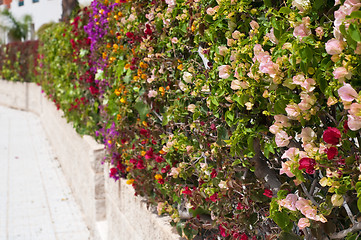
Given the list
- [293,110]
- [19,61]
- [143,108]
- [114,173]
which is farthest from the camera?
[19,61]

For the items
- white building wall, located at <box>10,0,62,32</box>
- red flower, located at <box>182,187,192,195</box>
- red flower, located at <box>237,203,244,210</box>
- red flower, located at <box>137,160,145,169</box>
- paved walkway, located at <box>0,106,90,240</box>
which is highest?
white building wall, located at <box>10,0,62,32</box>

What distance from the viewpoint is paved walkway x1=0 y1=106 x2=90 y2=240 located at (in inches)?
242

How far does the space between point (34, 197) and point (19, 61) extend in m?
12.4

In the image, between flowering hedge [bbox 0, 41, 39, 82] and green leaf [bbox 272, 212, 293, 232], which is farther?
flowering hedge [bbox 0, 41, 39, 82]

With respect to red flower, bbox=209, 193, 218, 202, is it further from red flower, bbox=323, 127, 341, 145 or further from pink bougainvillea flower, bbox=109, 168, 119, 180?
pink bougainvillea flower, bbox=109, 168, 119, 180

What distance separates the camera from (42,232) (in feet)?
20.0

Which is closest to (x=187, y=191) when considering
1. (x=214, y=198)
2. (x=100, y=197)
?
(x=214, y=198)

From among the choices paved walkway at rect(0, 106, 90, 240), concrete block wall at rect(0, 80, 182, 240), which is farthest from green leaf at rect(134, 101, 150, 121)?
paved walkway at rect(0, 106, 90, 240)

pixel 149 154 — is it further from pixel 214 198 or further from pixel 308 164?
pixel 308 164

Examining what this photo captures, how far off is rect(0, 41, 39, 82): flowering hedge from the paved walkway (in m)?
5.00

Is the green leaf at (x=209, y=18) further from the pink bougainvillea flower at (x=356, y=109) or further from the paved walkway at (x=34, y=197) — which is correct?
the paved walkway at (x=34, y=197)

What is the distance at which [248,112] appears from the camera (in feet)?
6.53

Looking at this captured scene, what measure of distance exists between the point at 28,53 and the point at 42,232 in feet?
41.7

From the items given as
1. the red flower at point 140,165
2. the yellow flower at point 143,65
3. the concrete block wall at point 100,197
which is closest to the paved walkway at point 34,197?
the concrete block wall at point 100,197
